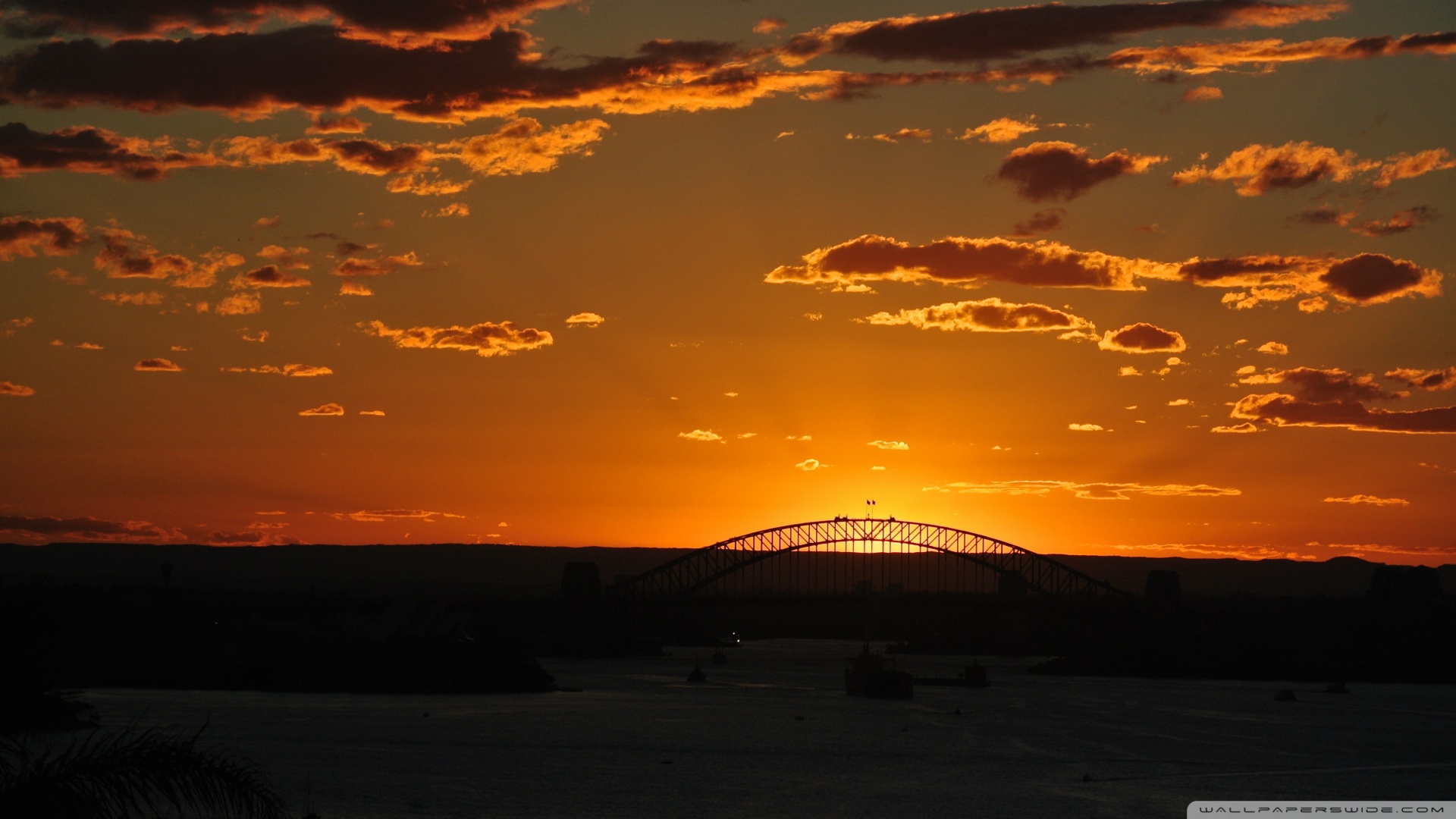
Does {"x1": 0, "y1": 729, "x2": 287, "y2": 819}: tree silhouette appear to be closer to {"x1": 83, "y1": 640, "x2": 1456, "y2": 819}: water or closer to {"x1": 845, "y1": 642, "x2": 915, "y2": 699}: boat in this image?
{"x1": 83, "y1": 640, "x2": 1456, "y2": 819}: water

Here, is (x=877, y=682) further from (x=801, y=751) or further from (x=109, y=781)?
(x=109, y=781)

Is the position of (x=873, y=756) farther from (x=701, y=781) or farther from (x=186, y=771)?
(x=186, y=771)

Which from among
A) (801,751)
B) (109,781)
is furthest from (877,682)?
(109,781)

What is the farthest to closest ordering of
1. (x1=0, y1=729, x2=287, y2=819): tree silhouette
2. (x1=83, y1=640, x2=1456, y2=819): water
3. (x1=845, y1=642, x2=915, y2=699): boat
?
(x1=845, y1=642, x2=915, y2=699): boat
(x1=83, y1=640, x2=1456, y2=819): water
(x1=0, y1=729, x2=287, y2=819): tree silhouette

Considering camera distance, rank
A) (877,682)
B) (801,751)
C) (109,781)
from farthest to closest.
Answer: (877,682), (801,751), (109,781)

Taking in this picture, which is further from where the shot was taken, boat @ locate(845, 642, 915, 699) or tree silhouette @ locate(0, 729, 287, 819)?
boat @ locate(845, 642, 915, 699)

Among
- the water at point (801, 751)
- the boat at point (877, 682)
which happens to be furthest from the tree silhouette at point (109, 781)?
the boat at point (877, 682)

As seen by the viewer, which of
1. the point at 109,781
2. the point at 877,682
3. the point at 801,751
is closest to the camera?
the point at 109,781

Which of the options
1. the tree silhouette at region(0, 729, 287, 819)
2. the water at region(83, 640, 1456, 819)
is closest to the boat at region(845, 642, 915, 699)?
the water at region(83, 640, 1456, 819)
